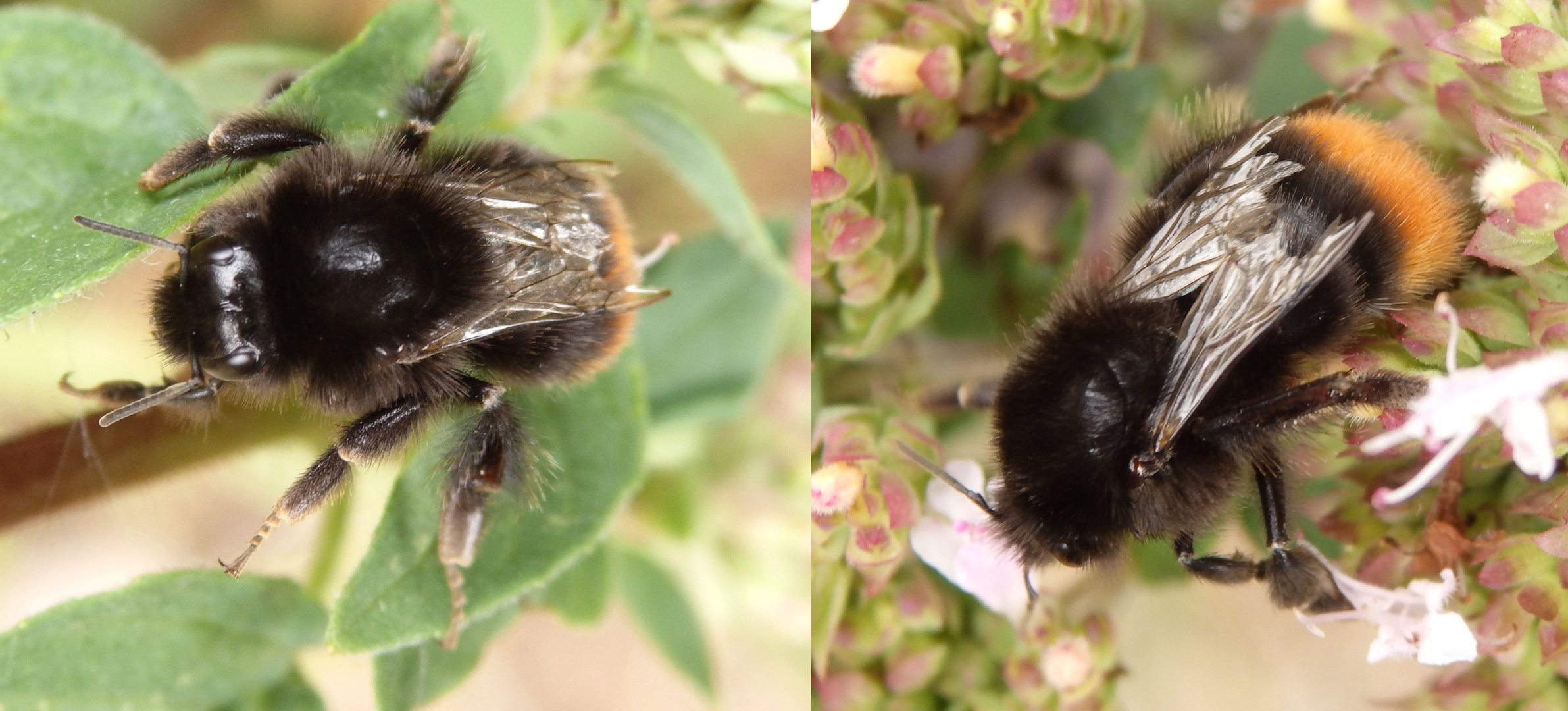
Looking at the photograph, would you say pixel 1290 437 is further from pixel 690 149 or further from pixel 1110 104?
pixel 690 149

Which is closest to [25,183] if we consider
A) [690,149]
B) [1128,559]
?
[690,149]

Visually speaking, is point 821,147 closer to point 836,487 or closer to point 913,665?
point 836,487

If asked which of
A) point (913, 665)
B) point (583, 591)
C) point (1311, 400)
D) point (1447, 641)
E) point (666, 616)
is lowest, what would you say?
point (666, 616)

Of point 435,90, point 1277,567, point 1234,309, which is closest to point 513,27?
point 435,90

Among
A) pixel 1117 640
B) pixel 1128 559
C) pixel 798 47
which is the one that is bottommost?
pixel 1117 640

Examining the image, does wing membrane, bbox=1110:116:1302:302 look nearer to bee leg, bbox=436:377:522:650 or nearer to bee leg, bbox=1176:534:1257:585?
bee leg, bbox=1176:534:1257:585

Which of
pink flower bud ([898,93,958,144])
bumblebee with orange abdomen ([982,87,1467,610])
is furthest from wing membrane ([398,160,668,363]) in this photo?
bumblebee with orange abdomen ([982,87,1467,610])
